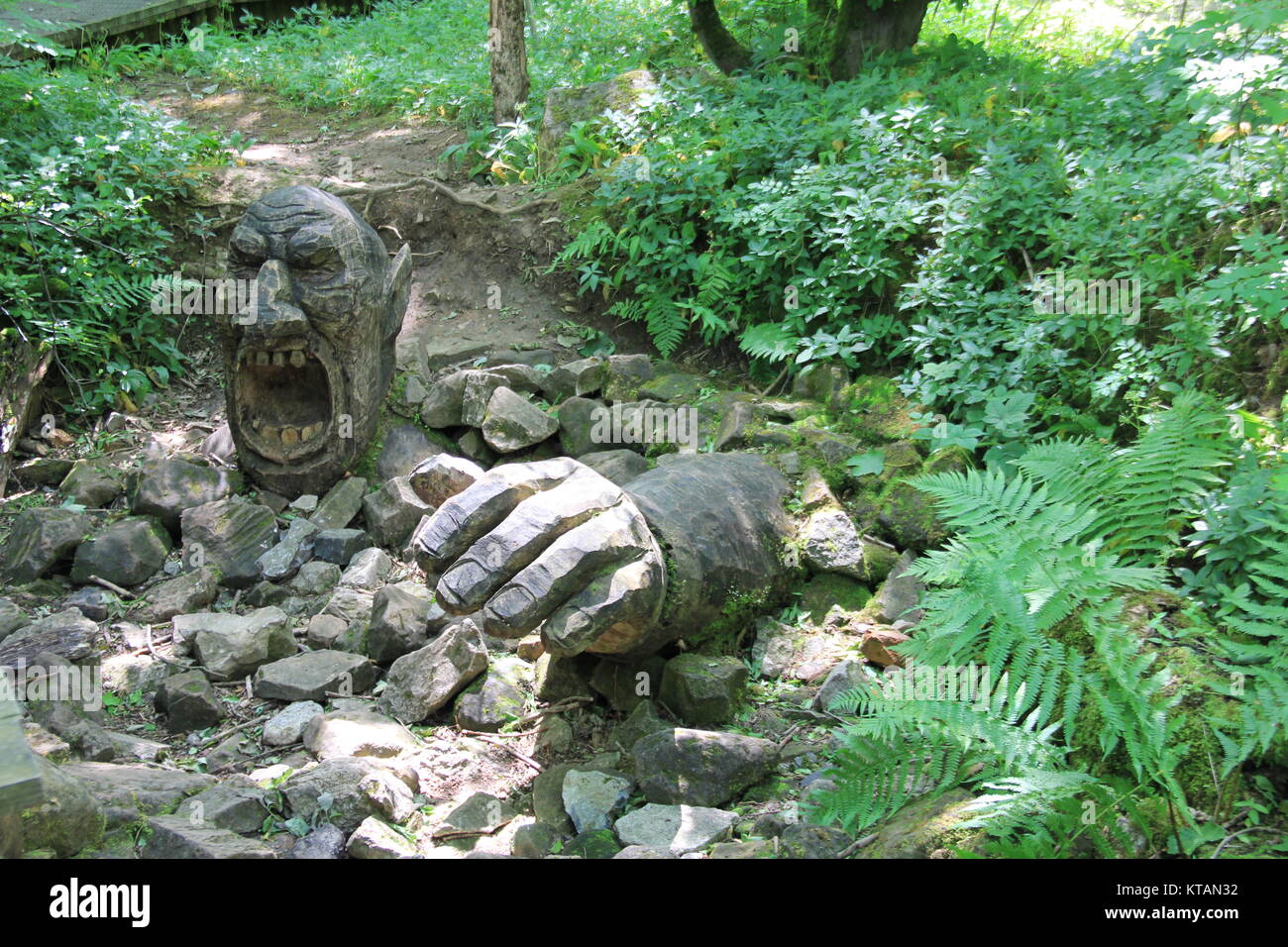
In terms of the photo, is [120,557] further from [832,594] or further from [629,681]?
[832,594]

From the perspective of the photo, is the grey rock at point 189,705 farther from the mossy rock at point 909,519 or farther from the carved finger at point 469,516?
the mossy rock at point 909,519

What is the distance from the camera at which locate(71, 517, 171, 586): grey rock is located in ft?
16.2

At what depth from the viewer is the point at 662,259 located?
6.49 m

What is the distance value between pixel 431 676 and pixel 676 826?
1.33m

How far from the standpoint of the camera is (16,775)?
2.03 metres

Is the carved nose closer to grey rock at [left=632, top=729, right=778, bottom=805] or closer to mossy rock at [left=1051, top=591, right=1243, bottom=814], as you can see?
grey rock at [left=632, top=729, right=778, bottom=805]

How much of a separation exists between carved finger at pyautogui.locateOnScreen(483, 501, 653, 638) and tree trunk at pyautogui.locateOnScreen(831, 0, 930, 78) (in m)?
5.51

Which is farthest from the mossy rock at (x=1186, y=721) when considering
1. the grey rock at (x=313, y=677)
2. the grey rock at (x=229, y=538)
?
the grey rock at (x=229, y=538)

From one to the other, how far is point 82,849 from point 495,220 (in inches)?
219

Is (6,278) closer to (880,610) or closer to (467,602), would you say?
(467,602)

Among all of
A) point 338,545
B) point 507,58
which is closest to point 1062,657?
point 338,545

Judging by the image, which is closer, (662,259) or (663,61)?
(662,259)

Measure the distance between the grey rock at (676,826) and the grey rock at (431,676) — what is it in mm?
1064
